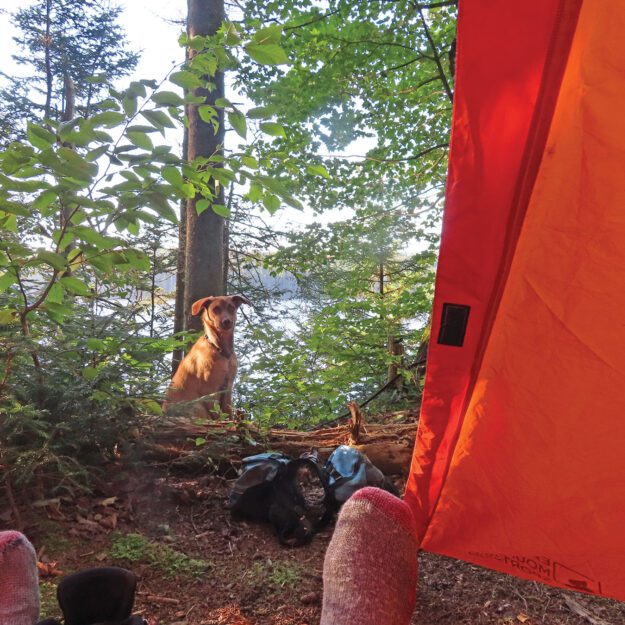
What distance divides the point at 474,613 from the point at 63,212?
7.81ft

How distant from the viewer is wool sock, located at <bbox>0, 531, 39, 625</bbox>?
4.36 feet

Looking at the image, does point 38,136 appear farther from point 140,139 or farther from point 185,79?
point 185,79

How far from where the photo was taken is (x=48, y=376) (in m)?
2.38

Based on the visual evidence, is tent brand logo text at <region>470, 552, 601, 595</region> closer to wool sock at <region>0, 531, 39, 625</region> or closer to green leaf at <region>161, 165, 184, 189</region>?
wool sock at <region>0, 531, 39, 625</region>

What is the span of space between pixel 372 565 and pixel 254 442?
1776 millimetres

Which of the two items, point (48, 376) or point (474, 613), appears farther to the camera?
point (48, 376)

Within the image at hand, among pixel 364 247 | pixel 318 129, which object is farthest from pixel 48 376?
pixel 364 247

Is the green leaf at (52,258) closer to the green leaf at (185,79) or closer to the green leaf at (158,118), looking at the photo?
the green leaf at (158,118)

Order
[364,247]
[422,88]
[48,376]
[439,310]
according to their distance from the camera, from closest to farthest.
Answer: [439,310], [48,376], [422,88], [364,247]

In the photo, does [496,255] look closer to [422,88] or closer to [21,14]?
[422,88]

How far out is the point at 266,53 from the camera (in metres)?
1.56

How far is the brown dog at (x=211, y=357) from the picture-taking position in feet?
16.1

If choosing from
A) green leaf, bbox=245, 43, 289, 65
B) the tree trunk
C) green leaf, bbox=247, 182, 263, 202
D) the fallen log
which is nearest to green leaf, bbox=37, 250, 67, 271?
green leaf, bbox=247, 182, 263, 202

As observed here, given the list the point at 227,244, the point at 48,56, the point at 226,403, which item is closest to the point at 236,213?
the point at 227,244
